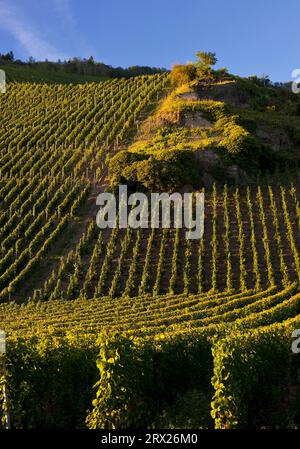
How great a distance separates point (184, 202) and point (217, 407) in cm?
2829

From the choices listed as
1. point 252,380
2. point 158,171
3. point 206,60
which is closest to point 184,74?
point 206,60

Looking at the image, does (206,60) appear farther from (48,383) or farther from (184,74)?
(48,383)

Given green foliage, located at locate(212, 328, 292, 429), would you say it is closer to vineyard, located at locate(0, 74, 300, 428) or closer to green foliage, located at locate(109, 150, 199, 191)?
vineyard, located at locate(0, 74, 300, 428)

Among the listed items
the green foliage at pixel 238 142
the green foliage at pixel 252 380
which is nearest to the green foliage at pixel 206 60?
the green foliage at pixel 238 142

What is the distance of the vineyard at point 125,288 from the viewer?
37.2 ft

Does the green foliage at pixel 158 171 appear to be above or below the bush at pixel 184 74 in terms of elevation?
below

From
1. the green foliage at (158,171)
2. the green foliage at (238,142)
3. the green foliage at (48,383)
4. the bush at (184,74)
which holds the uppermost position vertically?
the bush at (184,74)

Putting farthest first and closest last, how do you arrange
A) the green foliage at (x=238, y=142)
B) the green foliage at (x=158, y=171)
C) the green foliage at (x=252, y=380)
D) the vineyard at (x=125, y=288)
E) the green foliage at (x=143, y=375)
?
1. the green foliage at (x=238, y=142)
2. the green foliage at (x=158, y=171)
3. the vineyard at (x=125, y=288)
4. the green foliage at (x=143, y=375)
5. the green foliage at (x=252, y=380)

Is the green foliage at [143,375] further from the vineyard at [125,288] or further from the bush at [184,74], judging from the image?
the bush at [184,74]

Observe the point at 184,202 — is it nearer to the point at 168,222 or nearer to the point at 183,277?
the point at 168,222

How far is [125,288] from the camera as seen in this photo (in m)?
29.1

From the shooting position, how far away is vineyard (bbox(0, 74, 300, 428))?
11344mm

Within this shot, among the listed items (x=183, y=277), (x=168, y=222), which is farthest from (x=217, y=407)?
(x=168, y=222)

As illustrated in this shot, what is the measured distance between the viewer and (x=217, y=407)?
10.6 metres
